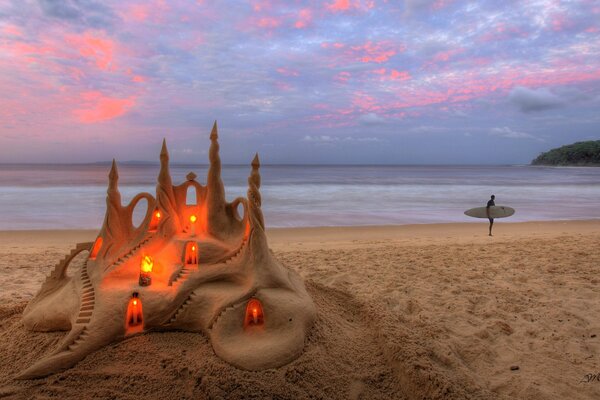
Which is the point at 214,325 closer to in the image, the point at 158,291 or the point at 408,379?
the point at 158,291

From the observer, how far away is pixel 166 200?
523cm

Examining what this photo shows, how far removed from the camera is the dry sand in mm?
3762

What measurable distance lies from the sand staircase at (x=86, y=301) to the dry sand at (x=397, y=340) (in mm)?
448

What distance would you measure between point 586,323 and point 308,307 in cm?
456

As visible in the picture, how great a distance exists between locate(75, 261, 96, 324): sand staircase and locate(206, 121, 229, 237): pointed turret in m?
1.63

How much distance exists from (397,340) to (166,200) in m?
3.67

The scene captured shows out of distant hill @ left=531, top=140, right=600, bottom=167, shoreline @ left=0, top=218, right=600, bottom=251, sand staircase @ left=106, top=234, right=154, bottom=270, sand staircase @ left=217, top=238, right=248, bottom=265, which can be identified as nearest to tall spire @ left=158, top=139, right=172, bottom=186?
sand staircase @ left=106, top=234, right=154, bottom=270

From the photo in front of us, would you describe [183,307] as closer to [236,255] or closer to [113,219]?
[236,255]

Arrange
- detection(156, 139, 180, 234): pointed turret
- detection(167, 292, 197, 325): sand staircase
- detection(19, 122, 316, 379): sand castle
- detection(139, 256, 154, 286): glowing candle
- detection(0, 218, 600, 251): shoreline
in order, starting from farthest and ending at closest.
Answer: detection(0, 218, 600, 251): shoreline
detection(156, 139, 180, 234): pointed turret
detection(139, 256, 154, 286): glowing candle
detection(167, 292, 197, 325): sand staircase
detection(19, 122, 316, 379): sand castle

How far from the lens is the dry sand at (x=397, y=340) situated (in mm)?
3762

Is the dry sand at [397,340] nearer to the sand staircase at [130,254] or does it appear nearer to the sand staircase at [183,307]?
the sand staircase at [183,307]

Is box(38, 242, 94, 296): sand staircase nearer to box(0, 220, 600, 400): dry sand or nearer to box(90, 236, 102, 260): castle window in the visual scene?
box(90, 236, 102, 260): castle window

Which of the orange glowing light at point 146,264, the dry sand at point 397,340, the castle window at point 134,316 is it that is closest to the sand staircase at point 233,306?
the dry sand at point 397,340

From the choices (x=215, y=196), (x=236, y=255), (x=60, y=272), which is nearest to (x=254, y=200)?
(x=236, y=255)
